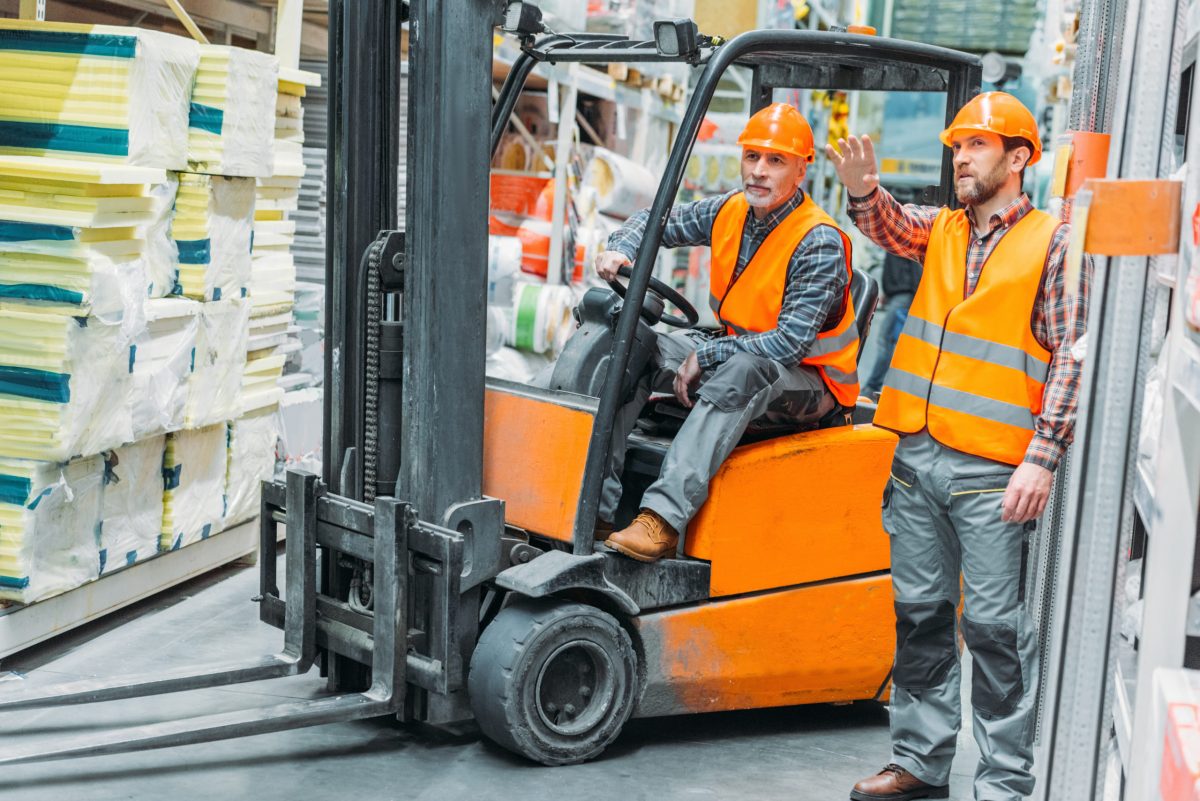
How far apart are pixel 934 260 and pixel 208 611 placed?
331 cm

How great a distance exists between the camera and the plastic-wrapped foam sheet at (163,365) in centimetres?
511

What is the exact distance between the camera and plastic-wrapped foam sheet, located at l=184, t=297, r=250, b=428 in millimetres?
5531

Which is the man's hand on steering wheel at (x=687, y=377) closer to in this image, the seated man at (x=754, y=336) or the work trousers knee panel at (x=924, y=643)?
the seated man at (x=754, y=336)

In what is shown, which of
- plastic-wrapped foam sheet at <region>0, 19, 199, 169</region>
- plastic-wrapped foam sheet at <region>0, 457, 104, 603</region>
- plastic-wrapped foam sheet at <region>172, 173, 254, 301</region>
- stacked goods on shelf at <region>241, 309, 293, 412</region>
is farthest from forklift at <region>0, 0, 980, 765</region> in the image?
stacked goods on shelf at <region>241, 309, 293, 412</region>

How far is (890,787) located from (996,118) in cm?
189

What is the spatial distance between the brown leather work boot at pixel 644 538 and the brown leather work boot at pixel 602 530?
13 cm

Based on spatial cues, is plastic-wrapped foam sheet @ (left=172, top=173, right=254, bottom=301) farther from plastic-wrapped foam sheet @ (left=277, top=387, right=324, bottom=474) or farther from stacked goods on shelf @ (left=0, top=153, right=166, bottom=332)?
plastic-wrapped foam sheet @ (left=277, top=387, right=324, bottom=474)

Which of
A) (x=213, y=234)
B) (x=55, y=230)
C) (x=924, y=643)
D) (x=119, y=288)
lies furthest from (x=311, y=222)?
(x=924, y=643)

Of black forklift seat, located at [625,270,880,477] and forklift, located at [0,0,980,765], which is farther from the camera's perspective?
black forklift seat, located at [625,270,880,477]

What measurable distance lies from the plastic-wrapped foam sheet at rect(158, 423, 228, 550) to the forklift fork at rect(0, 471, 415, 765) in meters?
1.10

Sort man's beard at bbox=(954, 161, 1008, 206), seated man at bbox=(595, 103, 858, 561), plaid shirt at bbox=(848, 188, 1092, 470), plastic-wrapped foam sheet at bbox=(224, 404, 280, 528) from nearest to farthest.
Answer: plaid shirt at bbox=(848, 188, 1092, 470)
man's beard at bbox=(954, 161, 1008, 206)
seated man at bbox=(595, 103, 858, 561)
plastic-wrapped foam sheet at bbox=(224, 404, 280, 528)

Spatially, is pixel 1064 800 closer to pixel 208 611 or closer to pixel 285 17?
pixel 208 611

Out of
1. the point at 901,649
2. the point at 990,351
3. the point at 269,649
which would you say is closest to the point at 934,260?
the point at 990,351

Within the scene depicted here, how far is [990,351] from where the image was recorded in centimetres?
358
